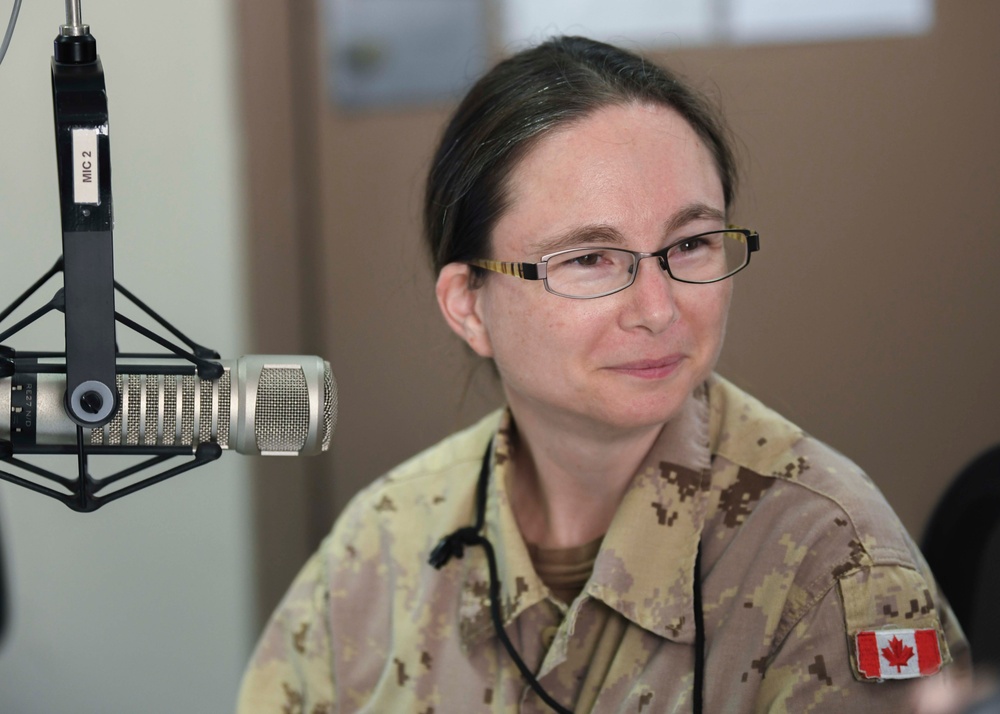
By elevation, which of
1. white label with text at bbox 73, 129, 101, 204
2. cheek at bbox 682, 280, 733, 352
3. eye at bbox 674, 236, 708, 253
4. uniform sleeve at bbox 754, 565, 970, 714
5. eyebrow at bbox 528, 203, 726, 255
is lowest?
uniform sleeve at bbox 754, 565, 970, 714

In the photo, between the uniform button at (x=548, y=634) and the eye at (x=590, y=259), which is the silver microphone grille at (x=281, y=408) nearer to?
the eye at (x=590, y=259)

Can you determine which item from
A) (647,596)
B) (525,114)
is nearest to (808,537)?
(647,596)

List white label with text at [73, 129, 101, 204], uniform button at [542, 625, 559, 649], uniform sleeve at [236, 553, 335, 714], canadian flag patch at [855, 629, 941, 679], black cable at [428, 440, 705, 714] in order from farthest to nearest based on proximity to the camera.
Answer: uniform sleeve at [236, 553, 335, 714], uniform button at [542, 625, 559, 649], black cable at [428, 440, 705, 714], canadian flag patch at [855, 629, 941, 679], white label with text at [73, 129, 101, 204]

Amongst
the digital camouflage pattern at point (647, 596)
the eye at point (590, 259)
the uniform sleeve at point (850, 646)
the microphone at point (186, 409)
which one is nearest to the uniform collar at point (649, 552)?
the digital camouflage pattern at point (647, 596)

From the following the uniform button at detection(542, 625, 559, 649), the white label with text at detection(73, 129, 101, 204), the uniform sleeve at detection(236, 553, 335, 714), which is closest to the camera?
the white label with text at detection(73, 129, 101, 204)

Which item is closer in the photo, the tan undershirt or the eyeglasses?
the eyeglasses

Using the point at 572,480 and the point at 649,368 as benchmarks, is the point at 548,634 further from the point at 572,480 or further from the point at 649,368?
the point at 649,368

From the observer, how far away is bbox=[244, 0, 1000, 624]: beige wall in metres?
1.66

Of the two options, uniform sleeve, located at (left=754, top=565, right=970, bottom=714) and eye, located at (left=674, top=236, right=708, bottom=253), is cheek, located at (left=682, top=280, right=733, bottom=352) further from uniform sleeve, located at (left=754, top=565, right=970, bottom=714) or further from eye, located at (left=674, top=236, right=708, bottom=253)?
uniform sleeve, located at (left=754, top=565, right=970, bottom=714)

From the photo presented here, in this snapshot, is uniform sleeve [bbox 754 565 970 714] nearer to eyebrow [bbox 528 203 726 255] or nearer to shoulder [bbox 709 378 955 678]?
shoulder [bbox 709 378 955 678]

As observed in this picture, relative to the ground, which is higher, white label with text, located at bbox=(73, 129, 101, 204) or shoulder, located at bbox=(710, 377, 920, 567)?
white label with text, located at bbox=(73, 129, 101, 204)

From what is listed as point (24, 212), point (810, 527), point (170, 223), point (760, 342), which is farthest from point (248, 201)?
point (810, 527)

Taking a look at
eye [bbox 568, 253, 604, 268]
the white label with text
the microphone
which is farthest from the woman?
the white label with text

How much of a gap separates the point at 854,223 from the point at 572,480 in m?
0.79
